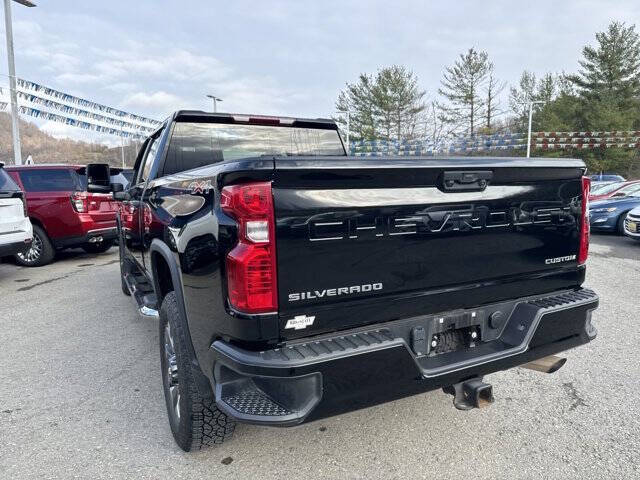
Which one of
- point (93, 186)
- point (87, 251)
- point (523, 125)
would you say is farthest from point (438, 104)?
point (93, 186)

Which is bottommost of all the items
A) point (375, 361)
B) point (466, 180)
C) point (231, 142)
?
point (375, 361)

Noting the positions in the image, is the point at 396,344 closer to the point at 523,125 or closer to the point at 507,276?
the point at 507,276

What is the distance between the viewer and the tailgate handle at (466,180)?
2.07 meters

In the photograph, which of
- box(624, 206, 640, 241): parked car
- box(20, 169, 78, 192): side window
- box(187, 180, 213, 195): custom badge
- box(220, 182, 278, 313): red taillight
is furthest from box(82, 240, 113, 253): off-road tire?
box(624, 206, 640, 241): parked car

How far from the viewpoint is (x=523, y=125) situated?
136ft

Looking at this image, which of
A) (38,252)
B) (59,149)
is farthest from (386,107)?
(59,149)

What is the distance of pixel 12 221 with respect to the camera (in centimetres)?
Answer: 632

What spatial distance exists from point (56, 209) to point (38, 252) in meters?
0.90

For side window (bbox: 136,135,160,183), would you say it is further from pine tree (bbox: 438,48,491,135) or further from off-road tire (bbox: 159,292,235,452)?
pine tree (bbox: 438,48,491,135)

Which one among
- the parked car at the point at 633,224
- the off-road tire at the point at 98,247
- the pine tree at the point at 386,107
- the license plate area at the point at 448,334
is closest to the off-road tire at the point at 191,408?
the license plate area at the point at 448,334

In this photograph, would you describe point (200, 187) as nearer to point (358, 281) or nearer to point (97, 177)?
point (358, 281)

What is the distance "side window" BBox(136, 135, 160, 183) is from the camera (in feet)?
12.2

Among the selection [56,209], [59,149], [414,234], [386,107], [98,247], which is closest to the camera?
[414,234]

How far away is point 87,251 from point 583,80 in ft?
141
